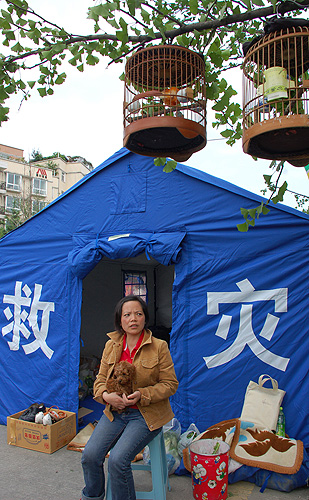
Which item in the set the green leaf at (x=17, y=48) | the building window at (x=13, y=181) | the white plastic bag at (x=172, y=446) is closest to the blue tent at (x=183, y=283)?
the white plastic bag at (x=172, y=446)

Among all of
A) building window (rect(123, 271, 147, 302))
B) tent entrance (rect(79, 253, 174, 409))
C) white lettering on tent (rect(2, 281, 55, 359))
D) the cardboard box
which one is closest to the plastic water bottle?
the cardboard box

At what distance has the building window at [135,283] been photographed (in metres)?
6.95

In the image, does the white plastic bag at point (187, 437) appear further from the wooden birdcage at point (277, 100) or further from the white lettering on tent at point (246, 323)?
the wooden birdcage at point (277, 100)

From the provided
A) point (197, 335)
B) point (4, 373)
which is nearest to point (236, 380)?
point (197, 335)

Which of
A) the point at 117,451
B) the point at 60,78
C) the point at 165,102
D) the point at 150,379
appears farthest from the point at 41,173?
the point at 117,451

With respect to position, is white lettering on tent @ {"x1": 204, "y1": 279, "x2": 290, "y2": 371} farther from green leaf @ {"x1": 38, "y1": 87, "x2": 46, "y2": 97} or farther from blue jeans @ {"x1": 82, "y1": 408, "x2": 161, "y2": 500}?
green leaf @ {"x1": 38, "y1": 87, "x2": 46, "y2": 97}

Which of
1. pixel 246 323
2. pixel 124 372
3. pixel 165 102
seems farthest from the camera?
pixel 246 323

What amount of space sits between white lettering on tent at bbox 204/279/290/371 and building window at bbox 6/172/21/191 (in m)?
36.9

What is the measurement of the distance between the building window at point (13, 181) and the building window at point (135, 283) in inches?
1293

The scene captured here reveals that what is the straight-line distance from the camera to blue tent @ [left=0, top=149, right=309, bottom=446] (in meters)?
3.12

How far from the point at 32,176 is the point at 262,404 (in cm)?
3823

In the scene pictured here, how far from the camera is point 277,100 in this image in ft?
6.08

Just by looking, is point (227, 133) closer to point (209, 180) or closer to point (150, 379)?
point (209, 180)

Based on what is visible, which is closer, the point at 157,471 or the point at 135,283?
the point at 157,471
